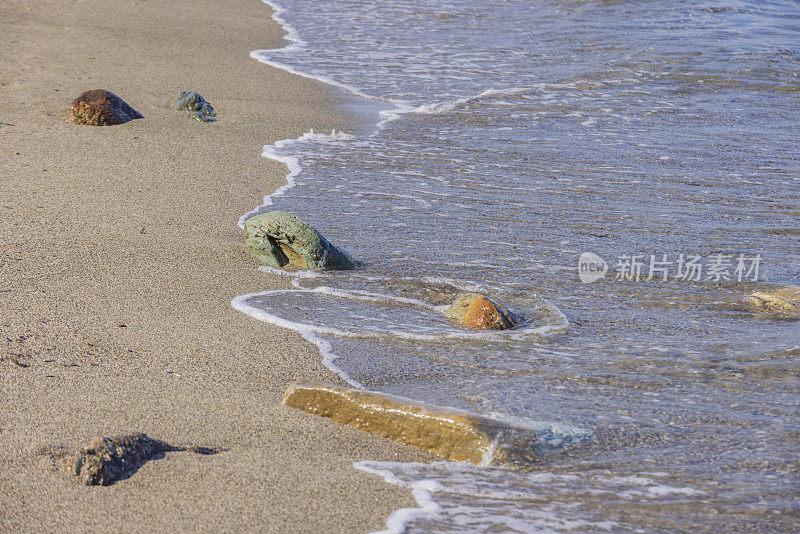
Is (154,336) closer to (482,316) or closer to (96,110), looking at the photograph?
(482,316)

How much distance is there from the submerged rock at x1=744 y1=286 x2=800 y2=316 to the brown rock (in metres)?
1.75

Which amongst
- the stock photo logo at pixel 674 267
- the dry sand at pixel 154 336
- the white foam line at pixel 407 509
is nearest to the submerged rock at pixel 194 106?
the dry sand at pixel 154 336

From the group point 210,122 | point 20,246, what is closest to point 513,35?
point 210,122

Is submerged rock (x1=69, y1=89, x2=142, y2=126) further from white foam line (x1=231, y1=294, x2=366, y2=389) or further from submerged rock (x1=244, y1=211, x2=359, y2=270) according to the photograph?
white foam line (x1=231, y1=294, x2=366, y2=389)

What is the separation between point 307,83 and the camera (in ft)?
28.1

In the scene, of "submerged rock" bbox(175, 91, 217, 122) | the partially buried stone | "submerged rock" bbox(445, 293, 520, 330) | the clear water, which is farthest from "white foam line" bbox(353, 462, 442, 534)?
"submerged rock" bbox(175, 91, 217, 122)

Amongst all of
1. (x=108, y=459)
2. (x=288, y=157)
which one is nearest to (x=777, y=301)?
(x=108, y=459)

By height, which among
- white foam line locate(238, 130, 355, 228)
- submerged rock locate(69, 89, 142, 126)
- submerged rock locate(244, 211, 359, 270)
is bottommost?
submerged rock locate(244, 211, 359, 270)

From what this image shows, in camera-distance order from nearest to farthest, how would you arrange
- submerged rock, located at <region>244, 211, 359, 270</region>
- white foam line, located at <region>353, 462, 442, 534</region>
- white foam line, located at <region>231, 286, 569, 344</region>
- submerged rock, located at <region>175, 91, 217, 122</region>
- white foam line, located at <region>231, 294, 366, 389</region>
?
white foam line, located at <region>353, 462, 442, 534</region>
white foam line, located at <region>231, 294, 366, 389</region>
white foam line, located at <region>231, 286, 569, 344</region>
submerged rock, located at <region>244, 211, 359, 270</region>
submerged rock, located at <region>175, 91, 217, 122</region>

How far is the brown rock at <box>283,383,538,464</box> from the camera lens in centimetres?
249

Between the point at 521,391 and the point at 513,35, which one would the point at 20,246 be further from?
the point at 513,35

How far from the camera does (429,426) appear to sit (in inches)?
100

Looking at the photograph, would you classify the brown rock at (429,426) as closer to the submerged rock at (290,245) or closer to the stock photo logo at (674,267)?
the submerged rock at (290,245)

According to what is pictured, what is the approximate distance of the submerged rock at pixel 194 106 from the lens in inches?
266
